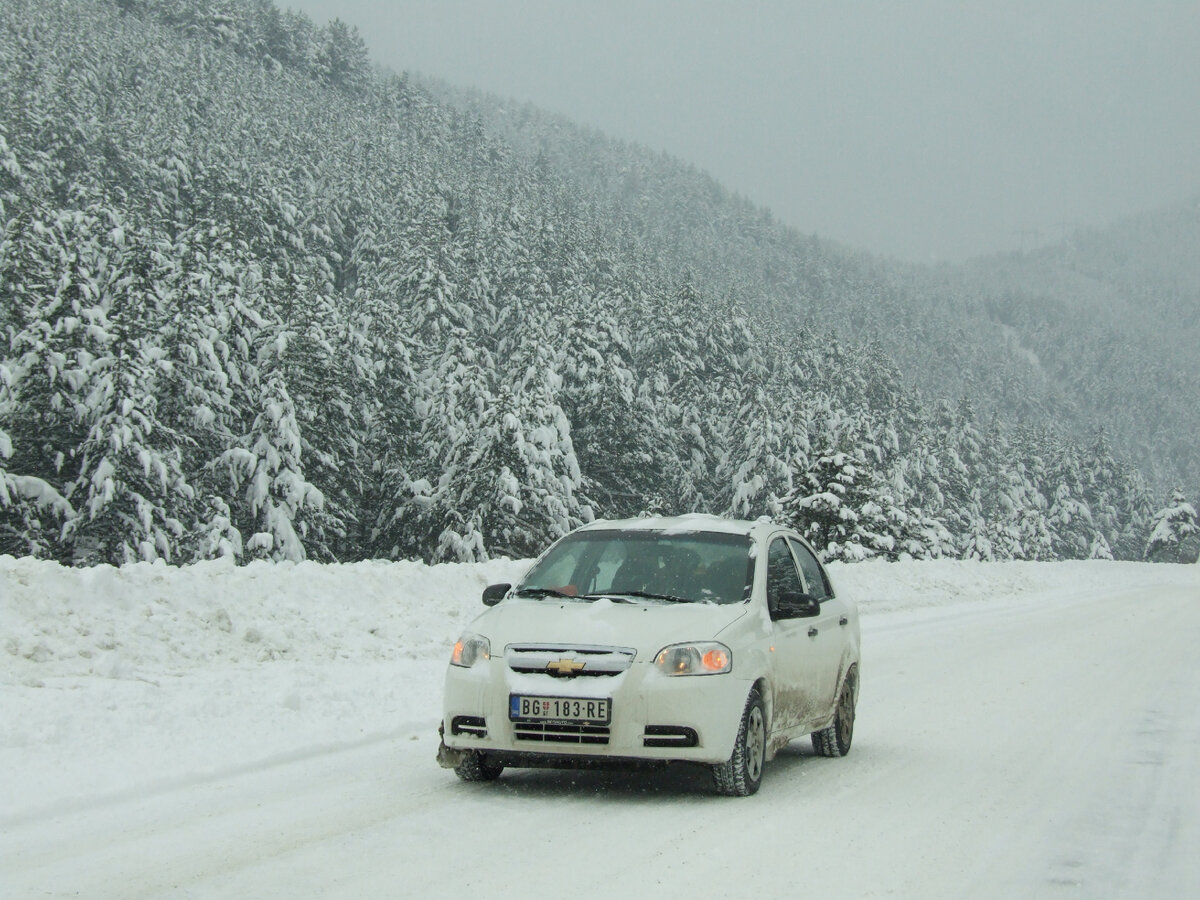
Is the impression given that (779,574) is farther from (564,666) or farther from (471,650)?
(471,650)

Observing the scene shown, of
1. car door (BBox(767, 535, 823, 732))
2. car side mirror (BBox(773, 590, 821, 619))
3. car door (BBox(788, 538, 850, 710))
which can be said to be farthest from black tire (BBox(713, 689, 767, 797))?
car door (BBox(788, 538, 850, 710))

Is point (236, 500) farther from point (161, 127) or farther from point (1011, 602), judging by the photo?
point (161, 127)

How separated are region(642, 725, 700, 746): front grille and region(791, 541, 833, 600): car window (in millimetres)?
2387

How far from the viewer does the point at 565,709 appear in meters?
6.29

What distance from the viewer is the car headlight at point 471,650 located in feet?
21.8

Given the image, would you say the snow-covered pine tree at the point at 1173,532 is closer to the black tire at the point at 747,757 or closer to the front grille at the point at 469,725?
the black tire at the point at 747,757

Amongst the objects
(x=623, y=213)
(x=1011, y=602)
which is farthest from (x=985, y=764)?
(x=623, y=213)

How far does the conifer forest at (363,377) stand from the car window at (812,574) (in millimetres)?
20923

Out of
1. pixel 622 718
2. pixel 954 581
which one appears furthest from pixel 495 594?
pixel 954 581

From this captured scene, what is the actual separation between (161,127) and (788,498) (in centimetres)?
4844

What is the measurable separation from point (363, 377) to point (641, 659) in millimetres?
35987

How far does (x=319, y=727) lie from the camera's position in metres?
8.49

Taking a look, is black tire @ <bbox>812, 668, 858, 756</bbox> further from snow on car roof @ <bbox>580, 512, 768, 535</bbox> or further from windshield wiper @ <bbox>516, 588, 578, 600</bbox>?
windshield wiper @ <bbox>516, 588, 578, 600</bbox>

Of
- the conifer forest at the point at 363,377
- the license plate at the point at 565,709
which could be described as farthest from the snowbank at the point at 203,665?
the conifer forest at the point at 363,377
